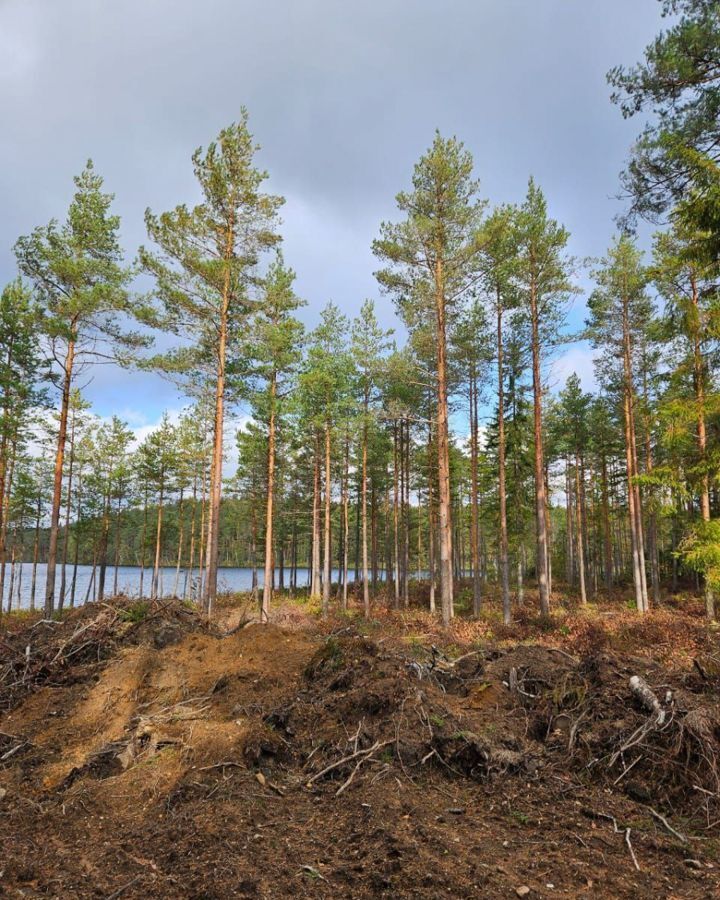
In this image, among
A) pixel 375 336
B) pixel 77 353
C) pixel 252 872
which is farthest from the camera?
pixel 375 336

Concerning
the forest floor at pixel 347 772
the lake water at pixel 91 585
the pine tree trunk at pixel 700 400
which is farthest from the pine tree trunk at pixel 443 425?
the lake water at pixel 91 585

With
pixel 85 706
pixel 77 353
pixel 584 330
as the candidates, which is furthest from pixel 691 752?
pixel 77 353

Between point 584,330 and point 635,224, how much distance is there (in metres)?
9.61

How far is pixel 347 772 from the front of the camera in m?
5.27

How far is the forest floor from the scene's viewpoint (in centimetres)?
362

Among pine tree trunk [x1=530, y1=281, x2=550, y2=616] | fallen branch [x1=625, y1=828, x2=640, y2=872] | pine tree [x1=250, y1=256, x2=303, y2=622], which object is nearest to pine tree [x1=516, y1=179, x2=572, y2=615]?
pine tree trunk [x1=530, y1=281, x2=550, y2=616]

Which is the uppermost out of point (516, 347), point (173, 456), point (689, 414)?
point (516, 347)

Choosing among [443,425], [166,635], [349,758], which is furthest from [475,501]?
[349,758]

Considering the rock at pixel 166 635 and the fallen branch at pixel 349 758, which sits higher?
the rock at pixel 166 635

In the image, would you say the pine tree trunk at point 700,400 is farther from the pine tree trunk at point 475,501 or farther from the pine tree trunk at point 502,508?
the pine tree trunk at point 475,501

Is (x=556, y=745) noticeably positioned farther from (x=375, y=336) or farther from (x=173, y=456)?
(x=173, y=456)

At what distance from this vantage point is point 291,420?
2144cm

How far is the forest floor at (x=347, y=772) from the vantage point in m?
3.62

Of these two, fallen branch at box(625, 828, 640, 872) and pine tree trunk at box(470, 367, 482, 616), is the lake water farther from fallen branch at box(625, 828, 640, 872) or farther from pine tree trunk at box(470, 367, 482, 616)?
fallen branch at box(625, 828, 640, 872)
